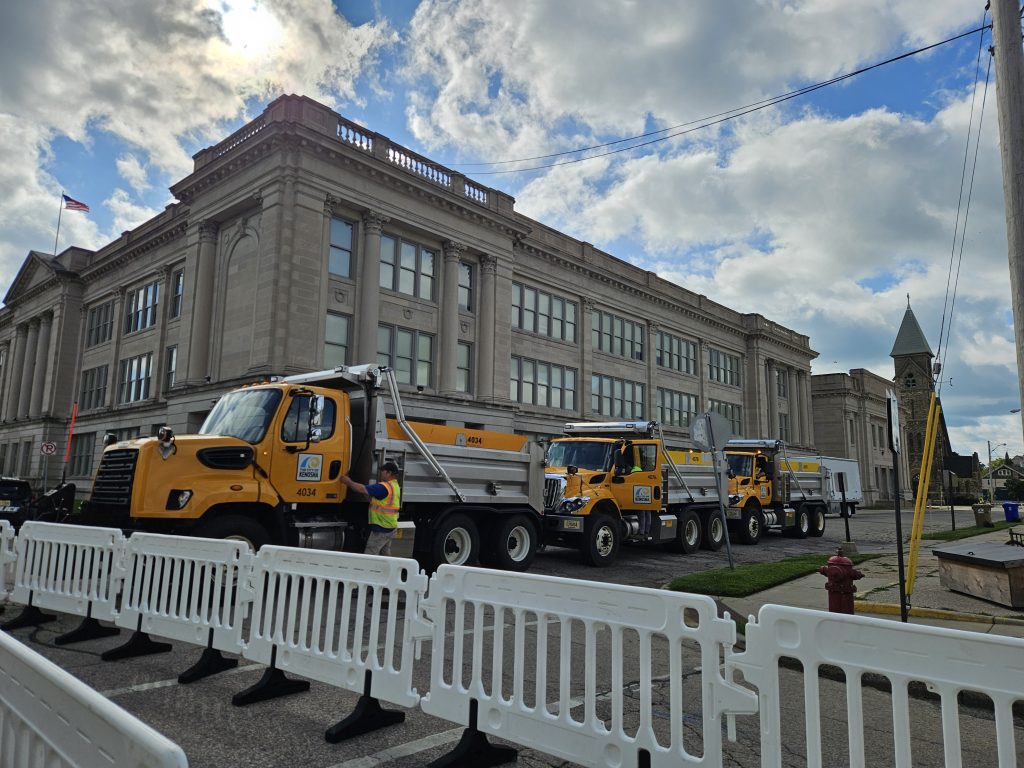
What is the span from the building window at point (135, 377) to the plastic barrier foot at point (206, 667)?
33656mm

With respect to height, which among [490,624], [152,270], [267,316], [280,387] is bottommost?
[490,624]

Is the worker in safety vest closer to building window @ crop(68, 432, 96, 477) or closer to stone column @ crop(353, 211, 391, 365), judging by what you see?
stone column @ crop(353, 211, 391, 365)

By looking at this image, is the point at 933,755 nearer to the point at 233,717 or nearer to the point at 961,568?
the point at 233,717

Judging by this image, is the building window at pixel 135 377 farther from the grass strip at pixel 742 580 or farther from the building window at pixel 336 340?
the grass strip at pixel 742 580

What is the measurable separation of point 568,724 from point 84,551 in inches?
238

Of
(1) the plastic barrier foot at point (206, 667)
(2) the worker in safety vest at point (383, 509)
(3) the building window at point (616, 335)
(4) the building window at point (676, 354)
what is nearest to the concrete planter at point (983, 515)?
(3) the building window at point (616, 335)

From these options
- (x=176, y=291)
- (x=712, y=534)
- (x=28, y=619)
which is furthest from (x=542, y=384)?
(x=28, y=619)

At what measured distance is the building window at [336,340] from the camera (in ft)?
87.0

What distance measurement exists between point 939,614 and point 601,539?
654 centimetres

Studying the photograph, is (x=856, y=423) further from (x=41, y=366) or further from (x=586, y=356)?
(x=41, y=366)

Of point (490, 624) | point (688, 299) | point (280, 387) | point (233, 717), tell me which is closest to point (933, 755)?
point (233, 717)

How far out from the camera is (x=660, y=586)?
1055 cm

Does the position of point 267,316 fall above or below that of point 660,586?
above

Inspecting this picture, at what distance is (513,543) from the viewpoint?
39.5 ft
